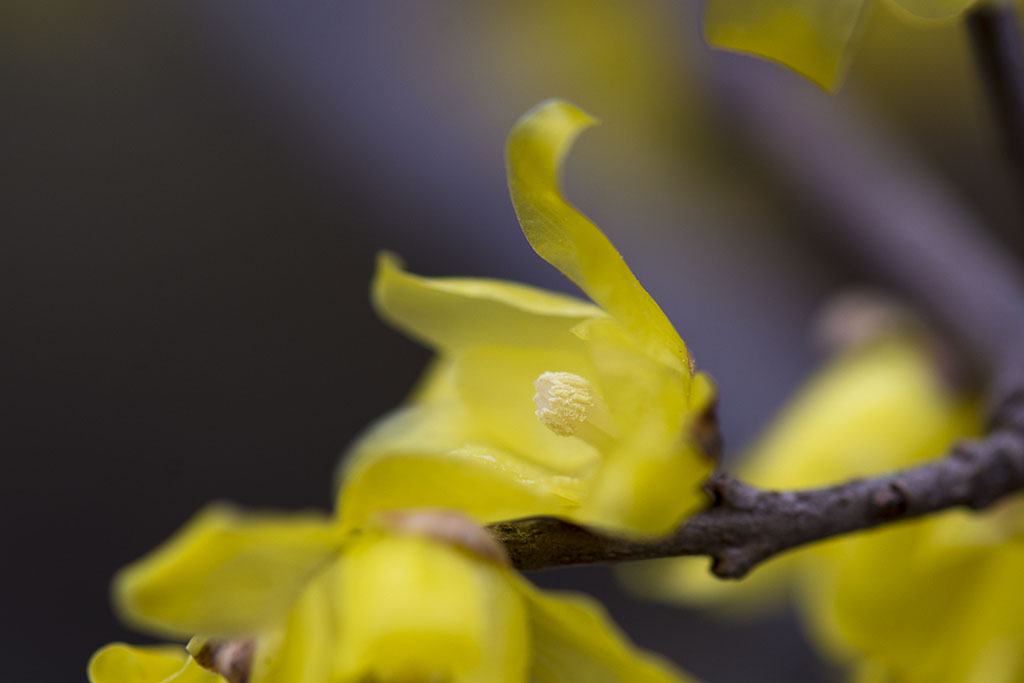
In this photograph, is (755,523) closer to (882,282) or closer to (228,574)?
(228,574)

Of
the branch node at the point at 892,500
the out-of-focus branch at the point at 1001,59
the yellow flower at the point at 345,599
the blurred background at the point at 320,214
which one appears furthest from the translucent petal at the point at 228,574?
the blurred background at the point at 320,214

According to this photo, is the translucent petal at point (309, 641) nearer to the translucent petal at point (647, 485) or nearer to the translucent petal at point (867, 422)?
the translucent petal at point (647, 485)

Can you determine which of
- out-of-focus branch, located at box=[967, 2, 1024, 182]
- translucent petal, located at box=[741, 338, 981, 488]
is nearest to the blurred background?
translucent petal, located at box=[741, 338, 981, 488]

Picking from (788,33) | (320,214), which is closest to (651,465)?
(788,33)

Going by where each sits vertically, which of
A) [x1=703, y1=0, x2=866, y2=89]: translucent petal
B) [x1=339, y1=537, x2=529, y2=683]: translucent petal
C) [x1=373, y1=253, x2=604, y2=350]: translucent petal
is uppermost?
[x1=703, y1=0, x2=866, y2=89]: translucent petal

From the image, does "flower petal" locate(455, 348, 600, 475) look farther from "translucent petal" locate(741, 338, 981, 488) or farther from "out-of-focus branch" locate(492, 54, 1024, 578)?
"translucent petal" locate(741, 338, 981, 488)

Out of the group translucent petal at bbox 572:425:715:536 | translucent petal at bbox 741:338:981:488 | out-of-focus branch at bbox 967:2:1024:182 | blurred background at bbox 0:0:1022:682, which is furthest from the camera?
blurred background at bbox 0:0:1022:682
